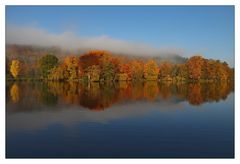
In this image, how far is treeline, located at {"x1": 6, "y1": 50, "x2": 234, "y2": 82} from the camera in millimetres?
53531

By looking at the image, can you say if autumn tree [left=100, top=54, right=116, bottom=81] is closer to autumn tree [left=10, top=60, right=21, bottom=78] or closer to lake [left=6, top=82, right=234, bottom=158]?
autumn tree [left=10, top=60, right=21, bottom=78]

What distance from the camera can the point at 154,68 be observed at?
6078 cm

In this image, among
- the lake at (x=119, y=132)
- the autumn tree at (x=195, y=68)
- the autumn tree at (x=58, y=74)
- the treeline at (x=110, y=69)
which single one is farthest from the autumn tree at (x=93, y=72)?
the lake at (x=119, y=132)

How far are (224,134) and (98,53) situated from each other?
5362 cm

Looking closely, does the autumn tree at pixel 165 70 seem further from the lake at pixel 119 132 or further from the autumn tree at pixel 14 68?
the lake at pixel 119 132

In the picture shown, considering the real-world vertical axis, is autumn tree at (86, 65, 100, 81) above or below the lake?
above

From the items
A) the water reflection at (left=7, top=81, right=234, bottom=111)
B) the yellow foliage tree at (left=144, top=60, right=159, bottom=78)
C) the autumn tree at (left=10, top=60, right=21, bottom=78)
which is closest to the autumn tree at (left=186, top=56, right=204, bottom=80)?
the yellow foliage tree at (left=144, top=60, right=159, bottom=78)

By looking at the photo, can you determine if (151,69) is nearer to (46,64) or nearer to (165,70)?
(165,70)

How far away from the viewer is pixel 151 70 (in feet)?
200

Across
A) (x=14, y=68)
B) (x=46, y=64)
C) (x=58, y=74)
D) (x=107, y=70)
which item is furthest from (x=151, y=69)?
(x=14, y=68)

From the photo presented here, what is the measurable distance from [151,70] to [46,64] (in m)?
18.5

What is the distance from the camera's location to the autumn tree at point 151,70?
60688 mm
